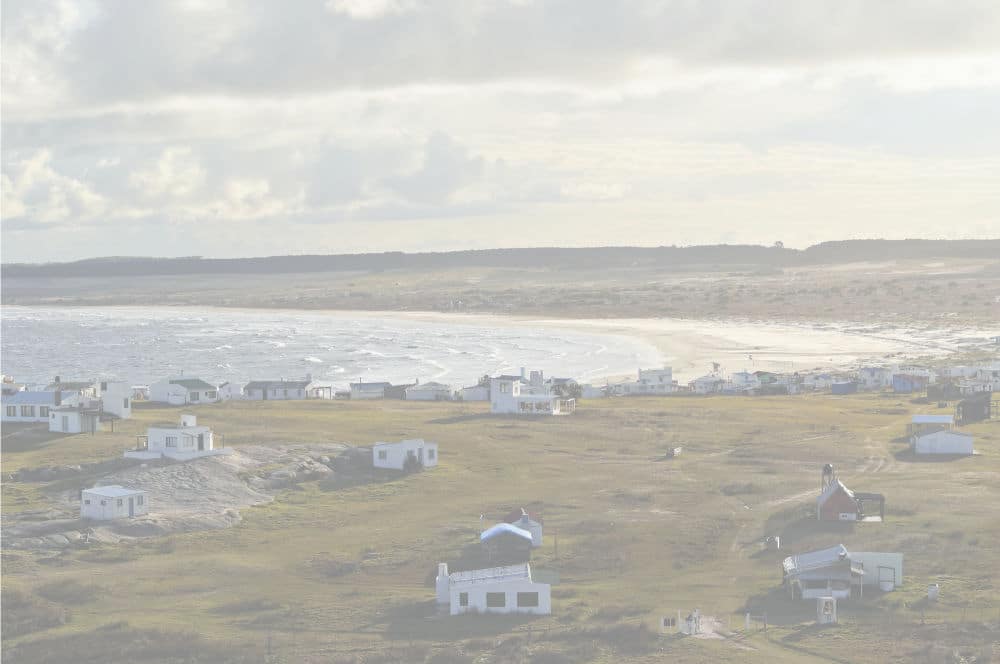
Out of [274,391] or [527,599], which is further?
[274,391]

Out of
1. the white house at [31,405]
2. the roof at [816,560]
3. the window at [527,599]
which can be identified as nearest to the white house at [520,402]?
the white house at [31,405]

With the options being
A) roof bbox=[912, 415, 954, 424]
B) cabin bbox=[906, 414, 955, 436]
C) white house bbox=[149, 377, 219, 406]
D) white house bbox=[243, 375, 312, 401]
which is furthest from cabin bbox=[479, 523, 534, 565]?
white house bbox=[243, 375, 312, 401]

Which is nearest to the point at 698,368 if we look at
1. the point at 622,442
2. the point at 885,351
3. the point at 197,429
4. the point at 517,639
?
the point at 885,351

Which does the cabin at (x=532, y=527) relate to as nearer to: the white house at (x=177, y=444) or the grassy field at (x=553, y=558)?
the grassy field at (x=553, y=558)

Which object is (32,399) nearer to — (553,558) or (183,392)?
(183,392)

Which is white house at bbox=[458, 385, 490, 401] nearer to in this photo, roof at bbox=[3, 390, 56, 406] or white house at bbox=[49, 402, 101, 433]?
roof at bbox=[3, 390, 56, 406]

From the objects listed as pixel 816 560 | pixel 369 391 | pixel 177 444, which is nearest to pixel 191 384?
pixel 369 391

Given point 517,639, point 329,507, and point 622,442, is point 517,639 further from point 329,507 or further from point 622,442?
point 622,442
